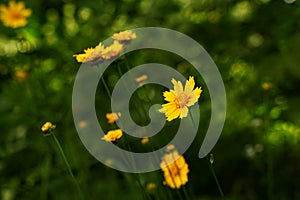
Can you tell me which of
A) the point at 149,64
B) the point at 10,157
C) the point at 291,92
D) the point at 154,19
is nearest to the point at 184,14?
the point at 154,19

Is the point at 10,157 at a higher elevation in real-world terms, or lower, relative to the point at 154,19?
lower

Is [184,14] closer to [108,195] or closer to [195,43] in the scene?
[195,43]

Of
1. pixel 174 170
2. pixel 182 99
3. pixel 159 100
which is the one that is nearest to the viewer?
pixel 182 99

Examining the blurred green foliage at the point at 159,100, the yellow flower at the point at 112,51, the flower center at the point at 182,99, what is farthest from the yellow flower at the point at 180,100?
the blurred green foliage at the point at 159,100

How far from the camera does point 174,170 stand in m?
0.90

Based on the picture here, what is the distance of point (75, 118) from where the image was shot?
1.50 meters

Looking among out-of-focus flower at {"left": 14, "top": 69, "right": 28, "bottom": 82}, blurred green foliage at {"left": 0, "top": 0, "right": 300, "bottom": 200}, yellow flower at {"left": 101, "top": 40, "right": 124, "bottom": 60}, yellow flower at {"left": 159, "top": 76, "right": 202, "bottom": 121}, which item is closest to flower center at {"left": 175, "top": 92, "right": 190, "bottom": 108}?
yellow flower at {"left": 159, "top": 76, "right": 202, "bottom": 121}

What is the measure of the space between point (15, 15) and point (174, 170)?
989 mm

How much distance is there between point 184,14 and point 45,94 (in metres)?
0.56

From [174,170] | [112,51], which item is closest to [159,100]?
[174,170]

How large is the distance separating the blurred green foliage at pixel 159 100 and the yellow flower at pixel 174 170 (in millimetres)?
396

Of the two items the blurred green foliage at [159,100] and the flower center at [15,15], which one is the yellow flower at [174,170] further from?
the flower center at [15,15]

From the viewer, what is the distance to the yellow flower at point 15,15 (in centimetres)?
160

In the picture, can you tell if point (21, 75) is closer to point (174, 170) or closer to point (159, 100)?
point (159, 100)
